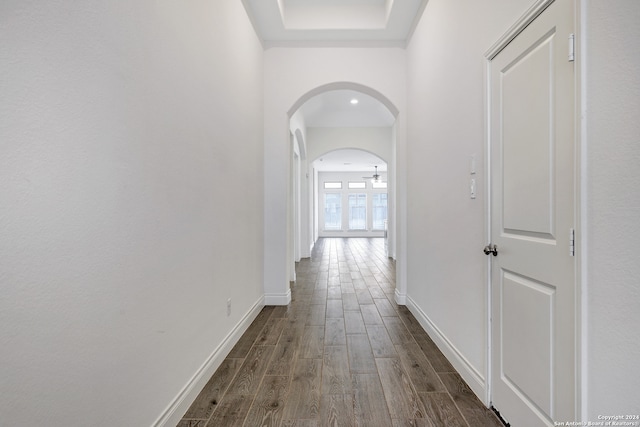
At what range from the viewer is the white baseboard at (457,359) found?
1884 mm

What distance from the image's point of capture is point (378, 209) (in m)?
14.7

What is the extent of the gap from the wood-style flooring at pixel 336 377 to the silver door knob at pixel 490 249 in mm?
902

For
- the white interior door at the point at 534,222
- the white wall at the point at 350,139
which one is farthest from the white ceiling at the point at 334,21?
the white wall at the point at 350,139

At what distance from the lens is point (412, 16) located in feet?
10.5

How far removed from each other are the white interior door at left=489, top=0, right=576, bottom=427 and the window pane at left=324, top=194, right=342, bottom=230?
12.9 meters

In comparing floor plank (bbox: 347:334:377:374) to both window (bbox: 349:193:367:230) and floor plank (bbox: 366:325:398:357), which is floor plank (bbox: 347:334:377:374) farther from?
window (bbox: 349:193:367:230)

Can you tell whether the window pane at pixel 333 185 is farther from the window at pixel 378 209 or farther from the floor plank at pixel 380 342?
the floor plank at pixel 380 342

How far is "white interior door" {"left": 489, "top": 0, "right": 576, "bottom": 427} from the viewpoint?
1.24 m

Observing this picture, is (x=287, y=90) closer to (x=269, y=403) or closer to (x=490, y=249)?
(x=490, y=249)

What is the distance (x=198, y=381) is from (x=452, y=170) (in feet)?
7.35

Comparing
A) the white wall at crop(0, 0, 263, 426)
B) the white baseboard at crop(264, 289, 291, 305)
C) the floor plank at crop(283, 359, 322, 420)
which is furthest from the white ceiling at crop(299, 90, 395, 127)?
the floor plank at crop(283, 359, 322, 420)

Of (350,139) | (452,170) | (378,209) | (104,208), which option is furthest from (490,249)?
(378,209)

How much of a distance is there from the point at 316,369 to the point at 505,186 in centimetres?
173

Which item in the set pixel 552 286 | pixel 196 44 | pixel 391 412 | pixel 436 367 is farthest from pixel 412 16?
pixel 391 412
